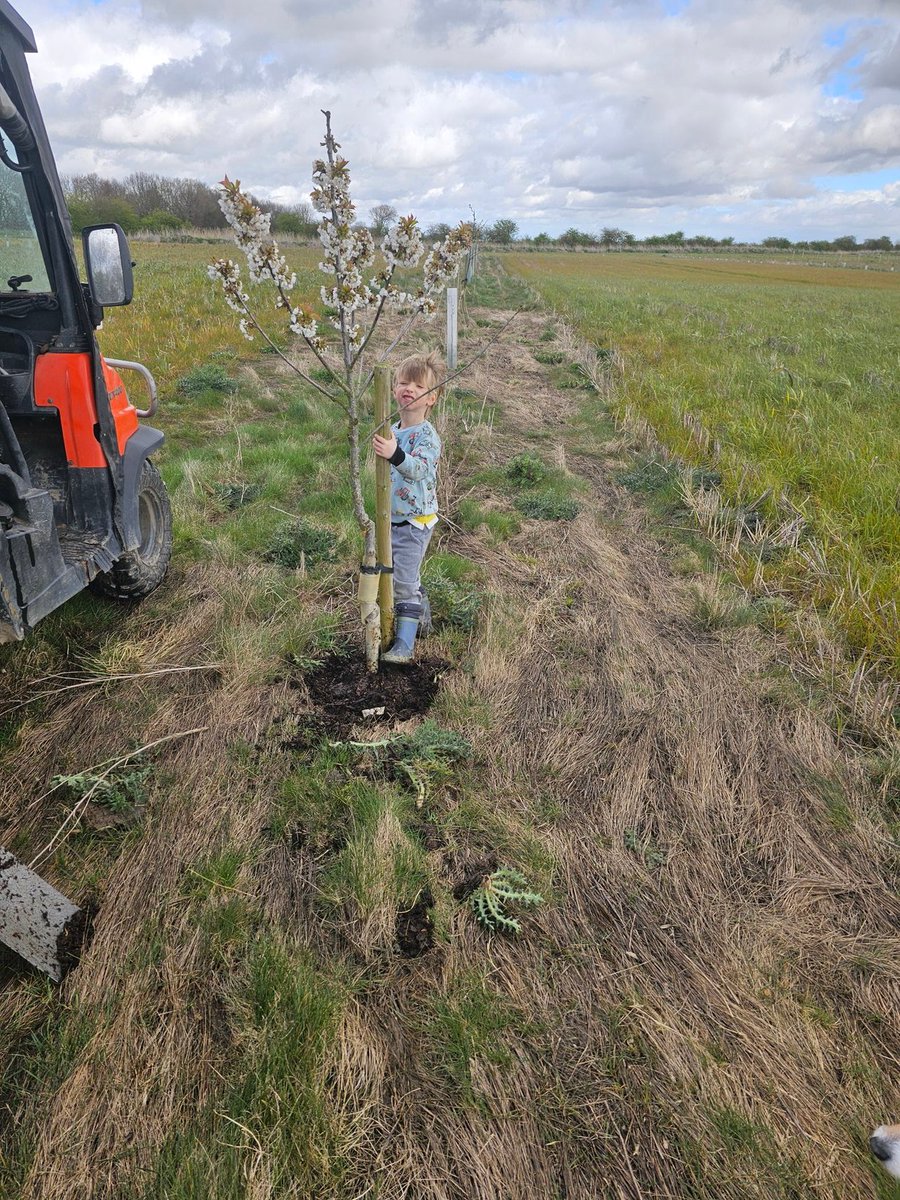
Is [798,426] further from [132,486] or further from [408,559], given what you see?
[132,486]

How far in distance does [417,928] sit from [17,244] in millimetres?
3347

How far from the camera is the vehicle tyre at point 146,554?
363 cm

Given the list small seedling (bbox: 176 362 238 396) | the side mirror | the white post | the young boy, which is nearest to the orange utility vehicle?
the side mirror

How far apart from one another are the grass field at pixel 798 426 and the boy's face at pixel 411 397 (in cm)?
265

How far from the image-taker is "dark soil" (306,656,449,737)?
3148mm

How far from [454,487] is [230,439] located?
265 centimetres

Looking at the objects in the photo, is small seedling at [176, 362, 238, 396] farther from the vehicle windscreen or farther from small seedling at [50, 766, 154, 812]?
small seedling at [50, 766, 154, 812]

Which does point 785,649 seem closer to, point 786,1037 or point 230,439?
point 786,1037

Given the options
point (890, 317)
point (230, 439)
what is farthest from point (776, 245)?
point (230, 439)

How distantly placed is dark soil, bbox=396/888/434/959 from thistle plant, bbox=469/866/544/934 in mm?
153

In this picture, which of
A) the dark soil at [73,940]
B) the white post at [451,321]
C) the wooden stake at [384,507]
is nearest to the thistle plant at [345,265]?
the wooden stake at [384,507]

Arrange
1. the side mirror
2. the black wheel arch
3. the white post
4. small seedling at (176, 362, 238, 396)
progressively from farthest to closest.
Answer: the white post, small seedling at (176, 362, 238, 396), the black wheel arch, the side mirror

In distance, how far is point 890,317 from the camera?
20.6m

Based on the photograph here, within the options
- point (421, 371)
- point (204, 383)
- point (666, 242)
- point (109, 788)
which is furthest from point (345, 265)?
point (666, 242)
